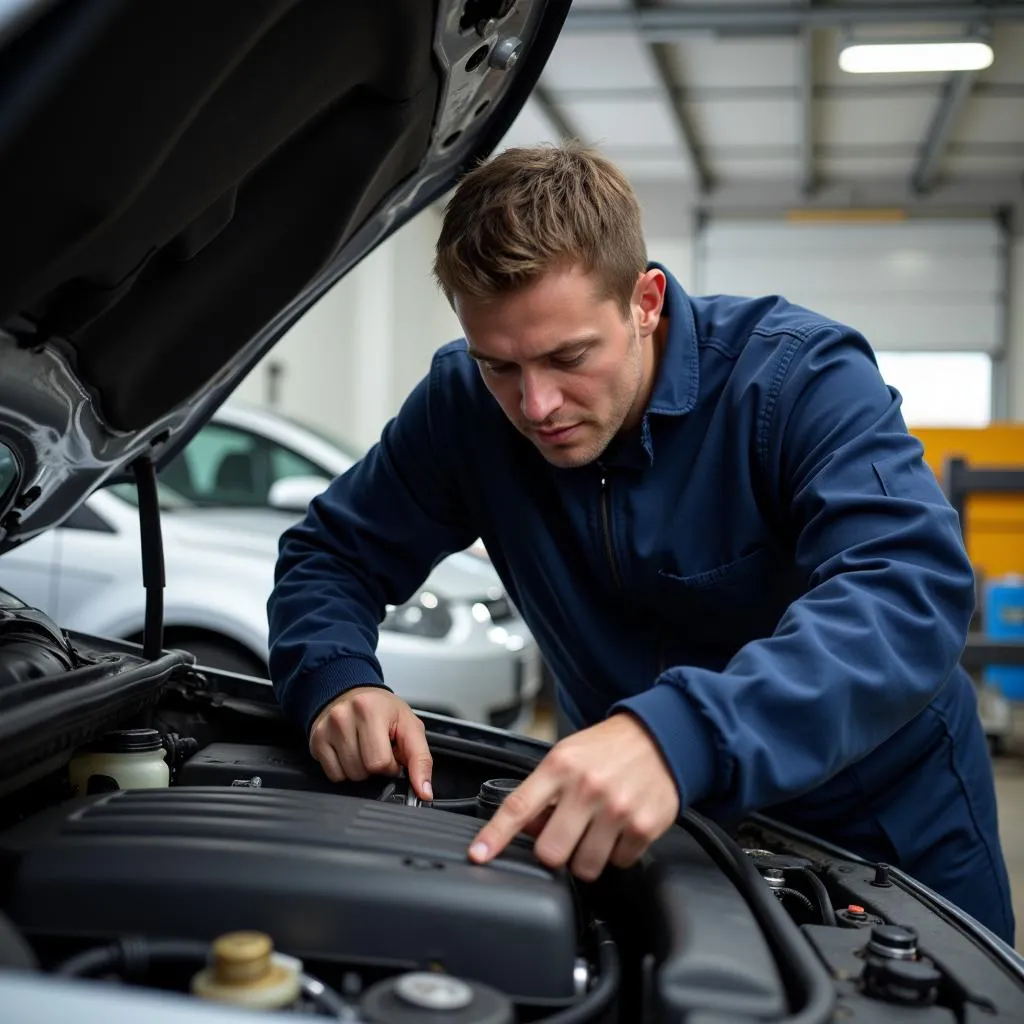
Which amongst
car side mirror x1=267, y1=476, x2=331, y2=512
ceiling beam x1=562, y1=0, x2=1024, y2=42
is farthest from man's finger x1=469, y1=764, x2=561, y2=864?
ceiling beam x1=562, y1=0, x2=1024, y2=42

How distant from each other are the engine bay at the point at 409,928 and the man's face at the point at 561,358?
1.48ft


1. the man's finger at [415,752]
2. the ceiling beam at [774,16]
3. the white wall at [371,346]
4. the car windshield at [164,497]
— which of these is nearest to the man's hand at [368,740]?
the man's finger at [415,752]

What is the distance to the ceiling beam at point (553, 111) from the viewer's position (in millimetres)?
8230

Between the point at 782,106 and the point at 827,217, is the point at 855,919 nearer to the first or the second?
the point at 782,106

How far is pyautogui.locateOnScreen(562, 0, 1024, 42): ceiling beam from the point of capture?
6.45 m

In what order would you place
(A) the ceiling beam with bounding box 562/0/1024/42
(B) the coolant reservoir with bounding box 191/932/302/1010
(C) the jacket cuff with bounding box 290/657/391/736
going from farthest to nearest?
(A) the ceiling beam with bounding box 562/0/1024/42
(C) the jacket cuff with bounding box 290/657/391/736
(B) the coolant reservoir with bounding box 191/932/302/1010

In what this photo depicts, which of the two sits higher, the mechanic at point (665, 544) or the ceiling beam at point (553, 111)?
the ceiling beam at point (553, 111)

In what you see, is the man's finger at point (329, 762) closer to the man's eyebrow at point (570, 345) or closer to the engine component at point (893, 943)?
the man's eyebrow at point (570, 345)

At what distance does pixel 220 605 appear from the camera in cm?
336

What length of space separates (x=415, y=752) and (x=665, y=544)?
370 mm

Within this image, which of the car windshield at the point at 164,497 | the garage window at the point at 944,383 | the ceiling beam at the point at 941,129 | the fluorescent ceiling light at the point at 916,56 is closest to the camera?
the car windshield at the point at 164,497

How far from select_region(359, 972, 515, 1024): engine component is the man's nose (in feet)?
2.11

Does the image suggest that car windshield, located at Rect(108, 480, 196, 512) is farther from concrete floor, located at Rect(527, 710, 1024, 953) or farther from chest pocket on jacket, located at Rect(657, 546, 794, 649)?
chest pocket on jacket, located at Rect(657, 546, 794, 649)

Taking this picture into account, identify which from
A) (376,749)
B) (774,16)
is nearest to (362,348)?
(774,16)
